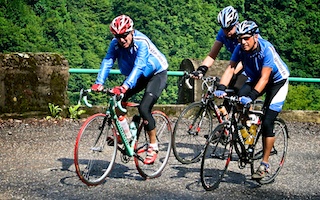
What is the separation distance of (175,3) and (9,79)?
260ft

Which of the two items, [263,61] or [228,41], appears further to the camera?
[228,41]

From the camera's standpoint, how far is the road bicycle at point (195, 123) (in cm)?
723

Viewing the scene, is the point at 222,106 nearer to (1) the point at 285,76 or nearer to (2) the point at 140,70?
(1) the point at 285,76

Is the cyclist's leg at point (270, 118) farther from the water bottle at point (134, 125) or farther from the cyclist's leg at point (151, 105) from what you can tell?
the water bottle at point (134, 125)

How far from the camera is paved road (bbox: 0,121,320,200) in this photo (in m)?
5.85

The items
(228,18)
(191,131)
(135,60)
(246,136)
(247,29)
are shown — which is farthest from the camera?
(191,131)

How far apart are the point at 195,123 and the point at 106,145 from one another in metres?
1.65

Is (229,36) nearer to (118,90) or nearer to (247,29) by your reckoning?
(247,29)

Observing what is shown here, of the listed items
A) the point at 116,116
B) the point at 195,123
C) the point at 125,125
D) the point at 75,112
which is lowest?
the point at 75,112

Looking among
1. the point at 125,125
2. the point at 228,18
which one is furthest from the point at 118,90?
the point at 228,18

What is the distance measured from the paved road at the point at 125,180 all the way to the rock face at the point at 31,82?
1.50 m

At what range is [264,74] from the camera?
6168 mm

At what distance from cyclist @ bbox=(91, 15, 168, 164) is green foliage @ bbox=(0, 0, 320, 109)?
150ft

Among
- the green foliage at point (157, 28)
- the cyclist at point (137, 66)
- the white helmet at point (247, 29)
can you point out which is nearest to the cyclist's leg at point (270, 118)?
the white helmet at point (247, 29)
